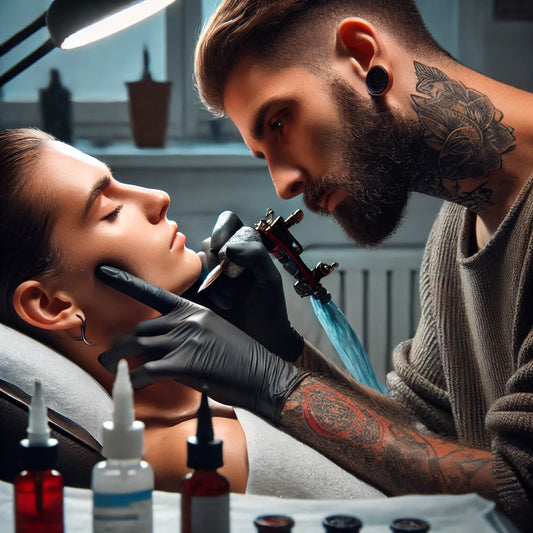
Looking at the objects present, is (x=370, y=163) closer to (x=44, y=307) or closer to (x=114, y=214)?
(x=114, y=214)

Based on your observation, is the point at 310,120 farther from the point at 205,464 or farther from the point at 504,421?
the point at 205,464

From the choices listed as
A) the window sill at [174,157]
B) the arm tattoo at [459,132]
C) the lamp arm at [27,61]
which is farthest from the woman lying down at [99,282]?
the window sill at [174,157]

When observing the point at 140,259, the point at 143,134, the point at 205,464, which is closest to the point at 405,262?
the point at 143,134

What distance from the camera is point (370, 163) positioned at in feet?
4.52

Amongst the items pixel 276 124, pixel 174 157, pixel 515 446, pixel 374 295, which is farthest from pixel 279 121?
pixel 374 295

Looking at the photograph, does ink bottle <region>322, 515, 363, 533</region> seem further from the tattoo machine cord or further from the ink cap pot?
the tattoo machine cord

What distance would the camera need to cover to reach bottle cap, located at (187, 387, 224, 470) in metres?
0.72

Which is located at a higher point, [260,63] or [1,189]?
[260,63]

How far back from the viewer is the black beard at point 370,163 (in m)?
1.35

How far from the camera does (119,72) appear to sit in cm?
242

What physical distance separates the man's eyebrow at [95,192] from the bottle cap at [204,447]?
0.58 m

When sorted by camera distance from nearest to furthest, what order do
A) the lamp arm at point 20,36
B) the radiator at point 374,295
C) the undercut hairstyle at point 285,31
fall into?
the lamp arm at point 20,36 < the undercut hairstyle at point 285,31 < the radiator at point 374,295

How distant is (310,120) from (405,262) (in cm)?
114

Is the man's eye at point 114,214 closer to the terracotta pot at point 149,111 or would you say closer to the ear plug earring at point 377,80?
the ear plug earring at point 377,80
